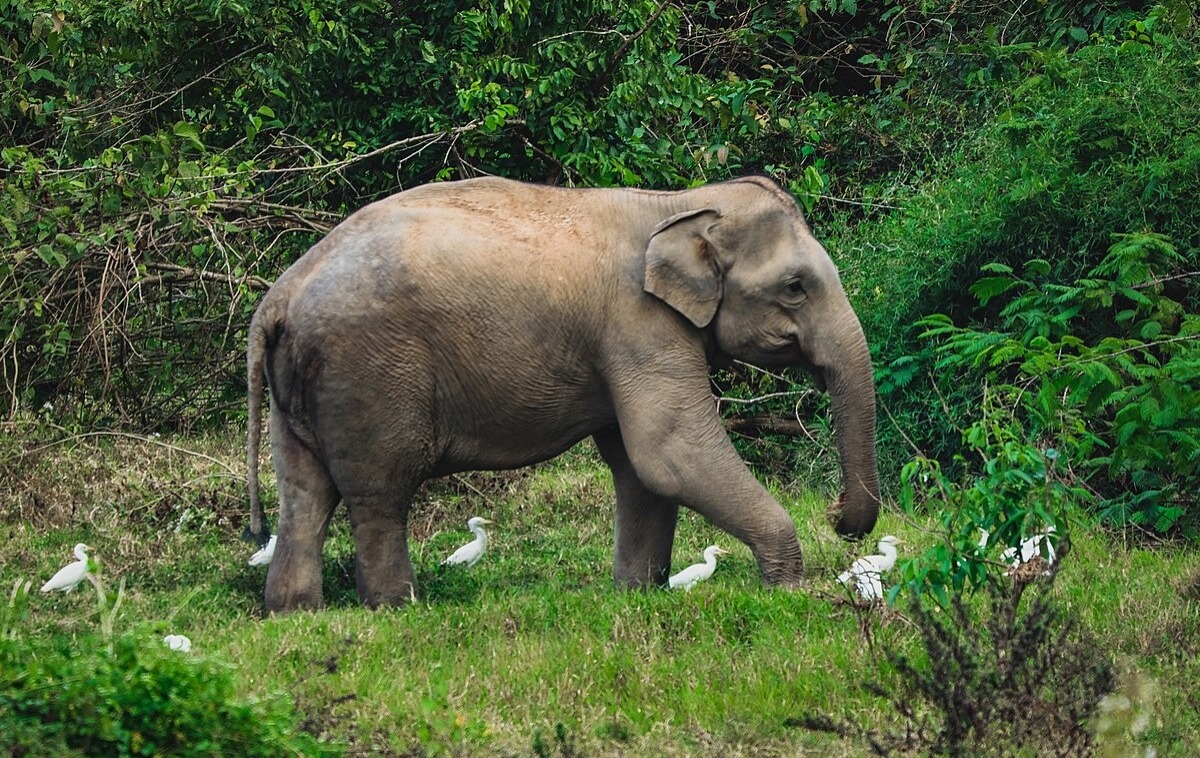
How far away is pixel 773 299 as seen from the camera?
8461mm

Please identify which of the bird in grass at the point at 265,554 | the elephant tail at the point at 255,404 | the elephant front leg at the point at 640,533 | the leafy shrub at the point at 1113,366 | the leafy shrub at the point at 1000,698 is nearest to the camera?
the leafy shrub at the point at 1000,698

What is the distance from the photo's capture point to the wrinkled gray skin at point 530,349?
826 centimetres

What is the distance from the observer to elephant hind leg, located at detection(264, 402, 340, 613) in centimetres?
852

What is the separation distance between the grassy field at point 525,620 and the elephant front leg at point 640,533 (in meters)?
0.17

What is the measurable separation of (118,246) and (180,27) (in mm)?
1779

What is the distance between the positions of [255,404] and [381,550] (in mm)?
930

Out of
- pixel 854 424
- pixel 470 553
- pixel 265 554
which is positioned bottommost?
pixel 470 553

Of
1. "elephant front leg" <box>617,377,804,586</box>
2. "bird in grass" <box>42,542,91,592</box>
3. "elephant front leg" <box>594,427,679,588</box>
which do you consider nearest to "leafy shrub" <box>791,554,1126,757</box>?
"elephant front leg" <box>617,377,804,586</box>

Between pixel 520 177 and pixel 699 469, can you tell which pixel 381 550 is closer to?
pixel 699 469

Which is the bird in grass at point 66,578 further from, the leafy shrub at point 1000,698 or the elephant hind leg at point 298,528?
the leafy shrub at point 1000,698

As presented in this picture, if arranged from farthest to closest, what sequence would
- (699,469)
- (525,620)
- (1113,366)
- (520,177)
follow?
1. (520,177)
2. (1113,366)
3. (699,469)
4. (525,620)

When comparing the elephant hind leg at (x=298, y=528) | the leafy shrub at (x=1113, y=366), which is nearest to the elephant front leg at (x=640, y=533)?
the elephant hind leg at (x=298, y=528)

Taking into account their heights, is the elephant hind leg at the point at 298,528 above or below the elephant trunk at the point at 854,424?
below

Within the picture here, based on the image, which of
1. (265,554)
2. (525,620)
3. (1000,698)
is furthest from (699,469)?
(1000,698)
